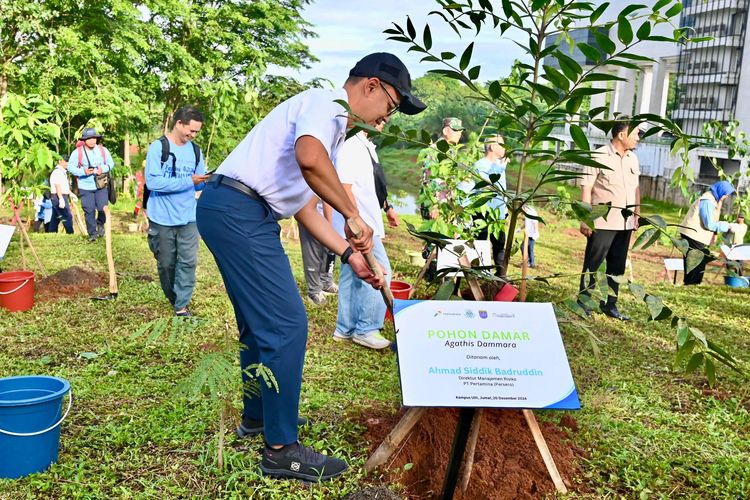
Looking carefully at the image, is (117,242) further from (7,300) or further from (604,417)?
(604,417)

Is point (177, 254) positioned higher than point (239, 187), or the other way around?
point (239, 187)

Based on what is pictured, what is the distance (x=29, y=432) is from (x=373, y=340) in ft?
8.75

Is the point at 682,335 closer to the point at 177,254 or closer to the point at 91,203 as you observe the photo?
the point at 177,254

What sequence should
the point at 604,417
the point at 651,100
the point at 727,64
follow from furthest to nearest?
the point at 651,100 < the point at 727,64 < the point at 604,417

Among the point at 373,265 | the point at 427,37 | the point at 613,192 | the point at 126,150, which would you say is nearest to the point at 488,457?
the point at 373,265

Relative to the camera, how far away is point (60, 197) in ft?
39.2

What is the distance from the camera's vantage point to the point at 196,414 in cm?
362

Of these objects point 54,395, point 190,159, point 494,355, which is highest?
point 190,159

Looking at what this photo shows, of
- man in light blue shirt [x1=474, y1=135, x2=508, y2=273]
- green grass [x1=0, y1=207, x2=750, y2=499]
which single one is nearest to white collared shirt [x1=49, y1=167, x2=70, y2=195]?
green grass [x1=0, y1=207, x2=750, y2=499]

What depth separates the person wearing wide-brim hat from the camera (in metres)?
10.0

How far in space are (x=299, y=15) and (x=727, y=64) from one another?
A: 63.3 ft

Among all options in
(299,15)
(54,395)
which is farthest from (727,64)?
(54,395)

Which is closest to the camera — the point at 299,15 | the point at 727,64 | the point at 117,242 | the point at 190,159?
the point at 190,159

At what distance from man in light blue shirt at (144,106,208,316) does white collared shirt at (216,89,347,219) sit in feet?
9.10
